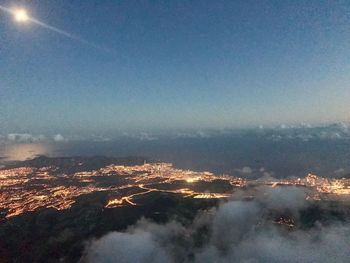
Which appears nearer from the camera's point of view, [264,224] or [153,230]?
[153,230]

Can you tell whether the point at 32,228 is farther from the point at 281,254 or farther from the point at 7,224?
the point at 281,254

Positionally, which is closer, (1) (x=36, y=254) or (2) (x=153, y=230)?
(1) (x=36, y=254)

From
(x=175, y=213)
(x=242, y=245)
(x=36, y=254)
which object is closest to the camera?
(x=36, y=254)

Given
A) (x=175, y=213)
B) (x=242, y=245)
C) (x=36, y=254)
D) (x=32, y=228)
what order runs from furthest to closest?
(x=175, y=213), (x=32, y=228), (x=242, y=245), (x=36, y=254)

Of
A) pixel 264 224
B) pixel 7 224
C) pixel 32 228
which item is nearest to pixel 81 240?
pixel 32 228

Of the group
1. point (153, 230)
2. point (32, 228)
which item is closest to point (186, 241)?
point (153, 230)

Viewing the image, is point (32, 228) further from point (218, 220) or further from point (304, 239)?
point (304, 239)

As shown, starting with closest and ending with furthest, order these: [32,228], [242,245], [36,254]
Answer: [36,254], [242,245], [32,228]

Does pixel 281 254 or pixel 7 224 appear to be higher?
pixel 7 224

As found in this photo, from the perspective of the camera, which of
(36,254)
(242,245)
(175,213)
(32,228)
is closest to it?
(36,254)
